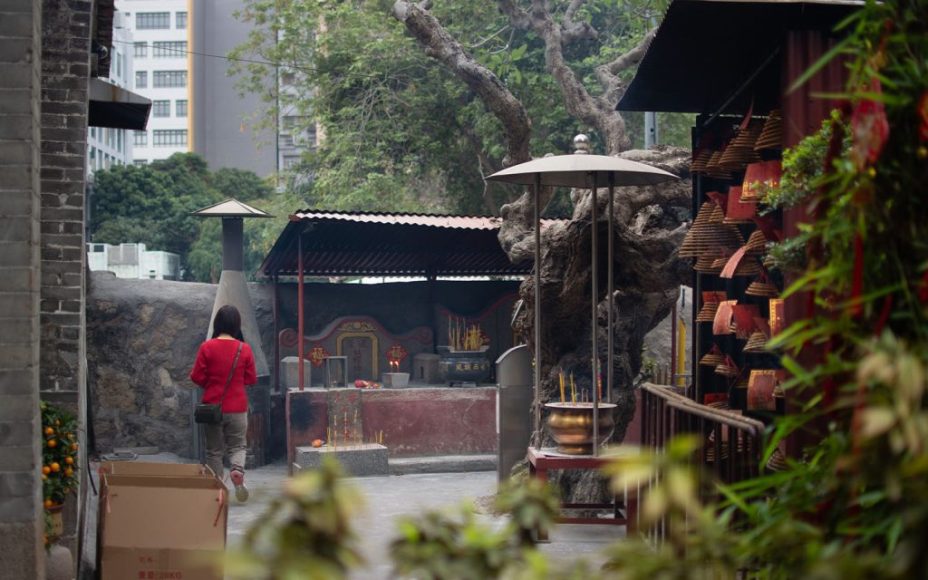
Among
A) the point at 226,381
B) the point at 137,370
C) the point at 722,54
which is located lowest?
the point at 137,370

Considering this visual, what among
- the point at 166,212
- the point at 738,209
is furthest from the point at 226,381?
the point at 166,212

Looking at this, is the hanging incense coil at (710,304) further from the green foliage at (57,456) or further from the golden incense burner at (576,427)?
the green foliage at (57,456)

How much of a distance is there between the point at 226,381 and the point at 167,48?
63.4 metres

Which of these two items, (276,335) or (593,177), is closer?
(593,177)

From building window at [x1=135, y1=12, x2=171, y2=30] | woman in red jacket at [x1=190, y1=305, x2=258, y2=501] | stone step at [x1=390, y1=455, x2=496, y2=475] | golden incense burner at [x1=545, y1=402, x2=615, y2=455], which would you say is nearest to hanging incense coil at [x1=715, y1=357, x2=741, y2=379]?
golden incense burner at [x1=545, y1=402, x2=615, y2=455]

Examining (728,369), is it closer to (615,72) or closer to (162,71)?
(615,72)

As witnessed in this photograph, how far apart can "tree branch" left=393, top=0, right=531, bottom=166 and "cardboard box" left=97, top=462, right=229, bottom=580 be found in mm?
9045

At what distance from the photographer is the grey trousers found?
33.9 feet

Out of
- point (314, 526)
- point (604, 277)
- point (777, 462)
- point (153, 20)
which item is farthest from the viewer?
point (153, 20)

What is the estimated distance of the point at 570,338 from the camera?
35.5 ft

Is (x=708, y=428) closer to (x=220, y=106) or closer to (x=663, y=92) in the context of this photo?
(x=663, y=92)

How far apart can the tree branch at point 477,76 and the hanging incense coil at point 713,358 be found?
7545mm

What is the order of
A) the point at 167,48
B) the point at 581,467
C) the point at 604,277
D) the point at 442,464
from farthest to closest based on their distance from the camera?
the point at 167,48 → the point at 442,464 → the point at 604,277 → the point at 581,467

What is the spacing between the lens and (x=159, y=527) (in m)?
6.05
